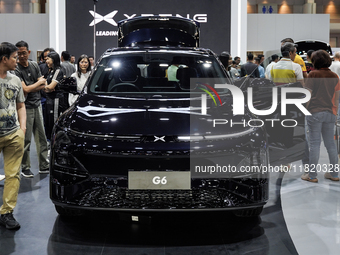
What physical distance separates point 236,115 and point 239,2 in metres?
11.5

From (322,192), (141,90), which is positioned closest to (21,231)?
(141,90)

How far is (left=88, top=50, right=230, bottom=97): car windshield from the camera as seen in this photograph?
12.2 feet

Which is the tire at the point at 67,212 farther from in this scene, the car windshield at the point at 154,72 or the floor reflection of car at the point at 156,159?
the car windshield at the point at 154,72

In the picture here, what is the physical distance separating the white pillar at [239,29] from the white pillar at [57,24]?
5702 millimetres

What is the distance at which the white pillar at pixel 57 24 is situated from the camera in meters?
13.6

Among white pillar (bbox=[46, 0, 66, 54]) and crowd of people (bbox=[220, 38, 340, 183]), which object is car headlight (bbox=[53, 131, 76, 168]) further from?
white pillar (bbox=[46, 0, 66, 54])

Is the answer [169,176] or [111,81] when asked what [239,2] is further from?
[169,176]

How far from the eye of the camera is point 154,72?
3895 millimetres

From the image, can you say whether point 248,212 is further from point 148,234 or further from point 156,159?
point 156,159

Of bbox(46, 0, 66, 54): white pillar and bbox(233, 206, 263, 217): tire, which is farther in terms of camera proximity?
bbox(46, 0, 66, 54): white pillar

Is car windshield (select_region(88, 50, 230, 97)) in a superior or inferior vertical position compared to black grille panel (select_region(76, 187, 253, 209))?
superior

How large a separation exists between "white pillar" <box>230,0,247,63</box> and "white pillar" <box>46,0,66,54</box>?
5.70 m

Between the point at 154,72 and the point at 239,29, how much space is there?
1059cm

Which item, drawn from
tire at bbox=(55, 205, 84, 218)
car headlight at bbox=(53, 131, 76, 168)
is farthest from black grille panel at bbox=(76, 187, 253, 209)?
tire at bbox=(55, 205, 84, 218)
